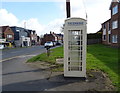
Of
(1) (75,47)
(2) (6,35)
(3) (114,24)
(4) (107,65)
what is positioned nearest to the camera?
(1) (75,47)

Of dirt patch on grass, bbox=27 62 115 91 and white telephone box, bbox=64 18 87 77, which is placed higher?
white telephone box, bbox=64 18 87 77

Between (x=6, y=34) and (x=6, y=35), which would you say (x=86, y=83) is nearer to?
(x=6, y=34)

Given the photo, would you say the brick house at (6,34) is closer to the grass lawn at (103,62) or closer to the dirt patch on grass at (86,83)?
the grass lawn at (103,62)

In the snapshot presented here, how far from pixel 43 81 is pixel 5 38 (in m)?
53.3

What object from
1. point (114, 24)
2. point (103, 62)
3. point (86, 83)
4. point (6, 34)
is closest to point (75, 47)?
point (86, 83)

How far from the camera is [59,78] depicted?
6.61 m

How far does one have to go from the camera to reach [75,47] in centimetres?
679

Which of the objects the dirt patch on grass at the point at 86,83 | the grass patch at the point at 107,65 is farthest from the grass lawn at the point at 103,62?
the dirt patch on grass at the point at 86,83

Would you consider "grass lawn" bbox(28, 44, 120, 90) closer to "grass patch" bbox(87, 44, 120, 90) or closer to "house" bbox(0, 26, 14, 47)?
"grass patch" bbox(87, 44, 120, 90)

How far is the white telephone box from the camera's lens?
657 centimetres

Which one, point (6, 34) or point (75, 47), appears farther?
point (6, 34)

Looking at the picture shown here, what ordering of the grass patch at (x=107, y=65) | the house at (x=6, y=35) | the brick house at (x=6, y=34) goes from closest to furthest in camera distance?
the grass patch at (x=107, y=65) < the house at (x=6, y=35) < the brick house at (x=6, y=34)

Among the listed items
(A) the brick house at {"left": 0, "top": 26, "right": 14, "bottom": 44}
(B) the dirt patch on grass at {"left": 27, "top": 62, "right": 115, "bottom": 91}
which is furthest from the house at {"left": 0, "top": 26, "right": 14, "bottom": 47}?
(B) the dirt patch on grass at {"left": 27, "top": 62, "right": 115, "bottom": 91}

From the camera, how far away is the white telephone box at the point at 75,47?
6.57 meters
